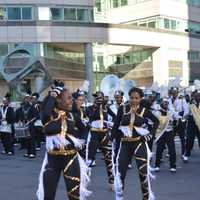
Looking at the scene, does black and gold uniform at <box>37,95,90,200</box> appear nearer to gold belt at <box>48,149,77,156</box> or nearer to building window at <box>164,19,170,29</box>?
gold belt at <box>48,149,77,156</box>

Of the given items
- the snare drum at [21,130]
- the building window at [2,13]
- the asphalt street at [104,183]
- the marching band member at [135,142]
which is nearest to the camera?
the marching band member at [135,142]

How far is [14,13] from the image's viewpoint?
53125 mm

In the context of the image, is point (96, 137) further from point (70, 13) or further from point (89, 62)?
point (70, 13)

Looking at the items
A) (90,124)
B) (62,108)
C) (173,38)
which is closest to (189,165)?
(90,124)

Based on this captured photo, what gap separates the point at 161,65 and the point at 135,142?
172ft

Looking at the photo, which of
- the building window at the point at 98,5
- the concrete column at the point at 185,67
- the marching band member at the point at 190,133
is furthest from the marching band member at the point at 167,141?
the concrete column at the point at 185,67

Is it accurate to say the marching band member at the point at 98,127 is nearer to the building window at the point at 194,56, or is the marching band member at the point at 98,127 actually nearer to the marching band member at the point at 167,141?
the marching band member at the point at 167,141

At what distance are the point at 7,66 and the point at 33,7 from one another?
26.4 m

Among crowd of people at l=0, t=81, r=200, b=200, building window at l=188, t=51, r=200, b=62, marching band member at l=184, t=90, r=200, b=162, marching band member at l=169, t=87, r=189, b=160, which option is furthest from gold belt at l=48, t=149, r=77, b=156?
building window at l=188, t=51, r=200, b=62

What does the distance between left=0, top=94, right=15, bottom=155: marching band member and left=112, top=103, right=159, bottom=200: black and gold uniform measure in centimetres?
1009

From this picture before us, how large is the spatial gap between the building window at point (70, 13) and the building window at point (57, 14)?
0.43 meters

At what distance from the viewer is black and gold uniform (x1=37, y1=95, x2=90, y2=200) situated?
7.05 metres

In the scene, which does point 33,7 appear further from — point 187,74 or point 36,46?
point 187,74

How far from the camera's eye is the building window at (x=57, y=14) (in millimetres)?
53681
